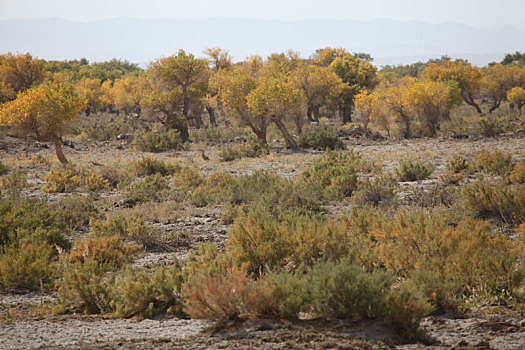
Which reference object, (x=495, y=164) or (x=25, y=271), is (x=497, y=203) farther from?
(x=25, y=271)

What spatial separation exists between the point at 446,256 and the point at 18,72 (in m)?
34.3

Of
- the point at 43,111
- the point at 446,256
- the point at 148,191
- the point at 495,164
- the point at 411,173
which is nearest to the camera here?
the point at 446,256

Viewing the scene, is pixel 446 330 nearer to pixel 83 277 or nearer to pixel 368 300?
pixel 368 300

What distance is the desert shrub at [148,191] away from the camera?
12446 mm

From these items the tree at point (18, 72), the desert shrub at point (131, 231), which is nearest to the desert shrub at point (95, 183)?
the desert shrub at point (131, 231)

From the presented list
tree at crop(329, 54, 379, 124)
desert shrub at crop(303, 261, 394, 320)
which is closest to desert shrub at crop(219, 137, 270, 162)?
desert shrub at crop(303, 261, 394, 320)

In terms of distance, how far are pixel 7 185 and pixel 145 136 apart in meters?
11.8

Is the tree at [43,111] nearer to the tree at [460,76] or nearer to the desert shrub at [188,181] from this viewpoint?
the desert shrub at [188,181]

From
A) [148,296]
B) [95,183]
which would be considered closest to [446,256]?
[148,296]

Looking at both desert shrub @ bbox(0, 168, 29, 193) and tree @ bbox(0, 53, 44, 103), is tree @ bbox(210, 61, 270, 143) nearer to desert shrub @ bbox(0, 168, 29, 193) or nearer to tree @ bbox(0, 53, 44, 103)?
desert shrub @ bbox(0, 168, 29, 193)

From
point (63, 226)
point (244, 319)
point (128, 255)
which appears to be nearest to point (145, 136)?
point (63, 226)

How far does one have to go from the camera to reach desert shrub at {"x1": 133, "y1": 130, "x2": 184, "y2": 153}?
83.8 ft

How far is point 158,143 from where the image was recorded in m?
25.7

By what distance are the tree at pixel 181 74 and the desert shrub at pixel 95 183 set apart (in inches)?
576
